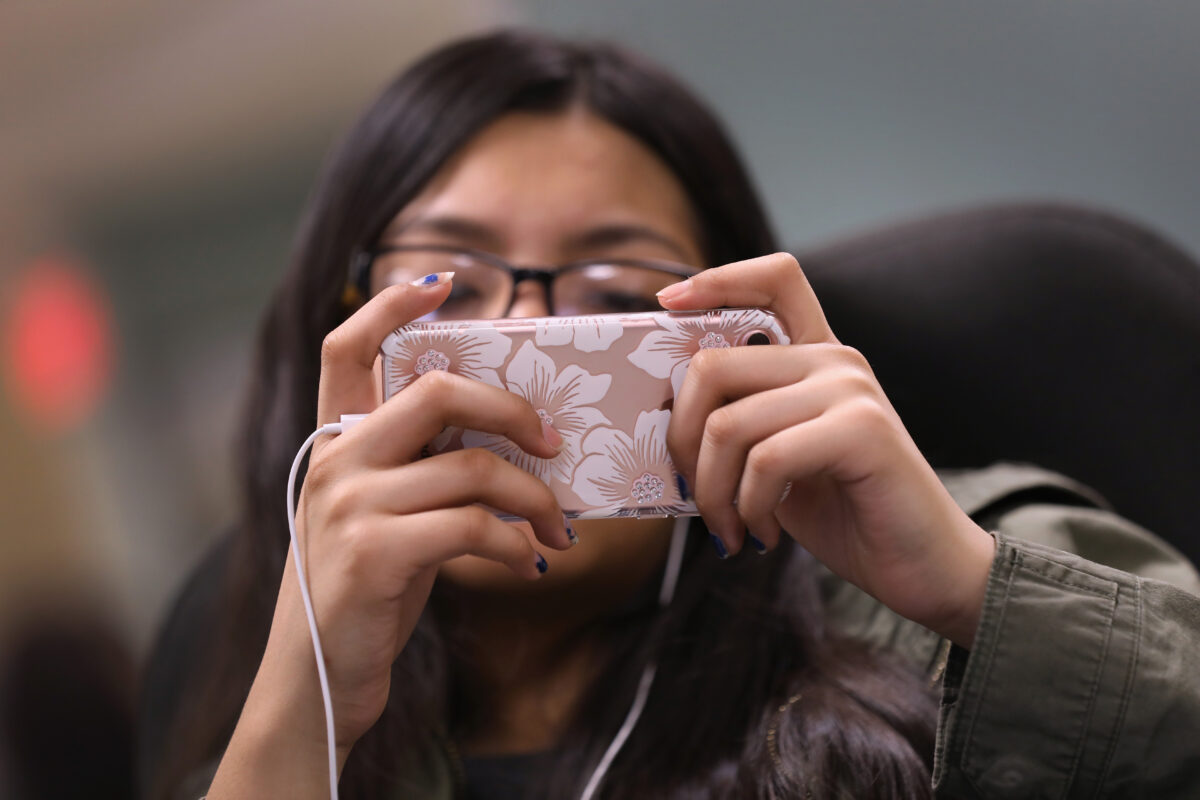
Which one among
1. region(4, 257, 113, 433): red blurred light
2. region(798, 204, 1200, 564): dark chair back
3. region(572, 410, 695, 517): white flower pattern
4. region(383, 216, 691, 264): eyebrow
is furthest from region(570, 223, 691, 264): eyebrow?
region(4, 257, 113, 433): red blurred light

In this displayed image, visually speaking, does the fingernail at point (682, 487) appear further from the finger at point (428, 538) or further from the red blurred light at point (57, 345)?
the red blurred light at point (57, 345)

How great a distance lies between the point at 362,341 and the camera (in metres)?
0.38

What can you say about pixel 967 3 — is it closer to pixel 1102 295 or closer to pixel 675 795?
pixel 1102 295

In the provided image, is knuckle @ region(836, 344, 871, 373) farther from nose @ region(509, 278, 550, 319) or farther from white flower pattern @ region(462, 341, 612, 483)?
nose @ region(509, 278, 550, 319)

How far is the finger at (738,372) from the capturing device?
0.38 metres

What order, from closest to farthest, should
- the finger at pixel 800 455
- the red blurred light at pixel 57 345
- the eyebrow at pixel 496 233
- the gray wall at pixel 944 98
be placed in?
the finger at pixel 800 455 → the eyebrow at pixel 496 233 → the gray wall at pixel 944 98 → the red blurred light at pixel 57 345

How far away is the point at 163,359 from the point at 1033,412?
1.04 m

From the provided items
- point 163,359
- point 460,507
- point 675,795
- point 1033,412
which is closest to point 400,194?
point 460,507

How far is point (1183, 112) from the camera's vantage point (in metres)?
0.83

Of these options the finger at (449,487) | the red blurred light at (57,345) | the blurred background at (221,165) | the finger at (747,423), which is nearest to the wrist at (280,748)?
the finger at (449,487)

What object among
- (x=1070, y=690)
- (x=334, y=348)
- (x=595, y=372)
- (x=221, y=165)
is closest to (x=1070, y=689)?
(x=1070, y=690)

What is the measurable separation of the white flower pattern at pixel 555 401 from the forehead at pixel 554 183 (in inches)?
8.4

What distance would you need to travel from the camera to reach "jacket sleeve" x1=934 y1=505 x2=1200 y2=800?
38cm

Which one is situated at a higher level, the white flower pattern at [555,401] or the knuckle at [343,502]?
the white flower pattern at [555,401]
